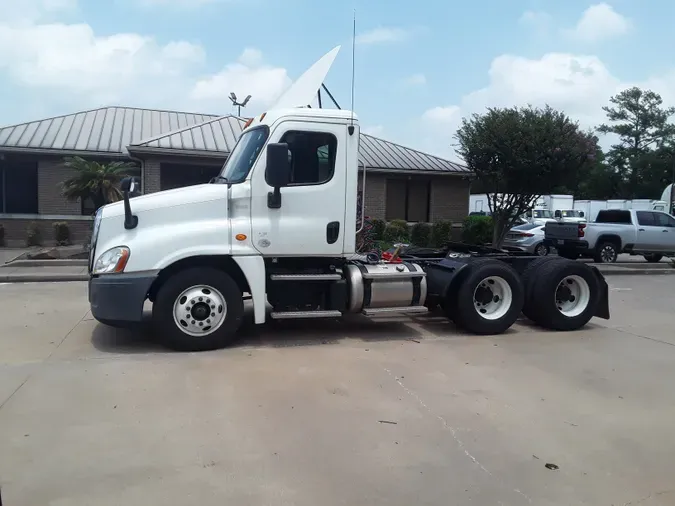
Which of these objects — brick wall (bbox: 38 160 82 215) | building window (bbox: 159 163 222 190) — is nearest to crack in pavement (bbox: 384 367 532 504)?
building window (bbox: 159 163 222 190)

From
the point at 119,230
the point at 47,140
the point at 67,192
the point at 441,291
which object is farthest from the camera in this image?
the point at 47,140

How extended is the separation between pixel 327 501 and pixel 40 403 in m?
3.05

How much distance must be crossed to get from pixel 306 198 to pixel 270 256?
2.77ft

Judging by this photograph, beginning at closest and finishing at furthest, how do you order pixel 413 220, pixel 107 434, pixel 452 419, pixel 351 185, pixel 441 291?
1. pixel 107 434
2. pixel 452 419
3. pixel 351 185
4. pixel 441 291
5. pixel 413 220

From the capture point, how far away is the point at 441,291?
26.8 ft

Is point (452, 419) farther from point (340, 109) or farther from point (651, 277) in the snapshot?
point (651, 277)

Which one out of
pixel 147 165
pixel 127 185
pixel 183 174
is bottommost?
pixel 127 185

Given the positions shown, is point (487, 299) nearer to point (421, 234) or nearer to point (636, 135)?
point (421, 234)

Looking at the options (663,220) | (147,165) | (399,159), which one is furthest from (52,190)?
(663,220)

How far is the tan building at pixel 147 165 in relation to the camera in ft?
62.6

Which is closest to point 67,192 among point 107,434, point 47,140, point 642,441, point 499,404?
point 47,140

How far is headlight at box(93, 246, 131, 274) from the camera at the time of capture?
6.64m

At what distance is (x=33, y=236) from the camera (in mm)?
19078

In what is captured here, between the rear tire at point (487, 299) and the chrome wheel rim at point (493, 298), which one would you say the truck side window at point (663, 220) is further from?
the chrome wheel rim at point (493, 298)
